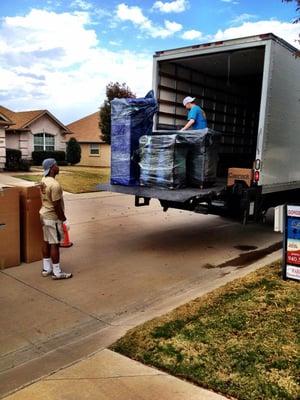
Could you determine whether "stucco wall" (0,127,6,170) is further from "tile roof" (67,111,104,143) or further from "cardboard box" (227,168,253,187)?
"cardboard box" (227,168,253,187)

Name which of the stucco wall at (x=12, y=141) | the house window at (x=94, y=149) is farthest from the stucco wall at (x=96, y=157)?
the stucco wall at (x=12, y=141)

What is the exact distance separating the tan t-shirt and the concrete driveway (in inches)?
35.4

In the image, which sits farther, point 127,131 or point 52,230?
point 127,131

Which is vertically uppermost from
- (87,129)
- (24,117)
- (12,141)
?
(24,117)

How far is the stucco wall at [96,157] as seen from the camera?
36.0 meters

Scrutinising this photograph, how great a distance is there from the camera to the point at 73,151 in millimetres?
31844

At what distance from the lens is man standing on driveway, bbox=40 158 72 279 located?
5.61 metres

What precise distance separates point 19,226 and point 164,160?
7.73ft

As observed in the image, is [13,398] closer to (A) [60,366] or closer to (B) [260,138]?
(A) [60,366]

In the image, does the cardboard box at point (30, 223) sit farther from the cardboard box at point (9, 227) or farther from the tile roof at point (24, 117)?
the tile roof at point (24, 117)

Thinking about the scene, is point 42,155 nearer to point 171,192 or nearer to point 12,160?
point 12,160

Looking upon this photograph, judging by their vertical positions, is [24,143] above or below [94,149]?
above

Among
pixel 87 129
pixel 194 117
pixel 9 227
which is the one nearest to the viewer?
pixel 9 227

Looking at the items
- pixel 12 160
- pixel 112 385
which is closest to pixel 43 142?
pixel 12 160
